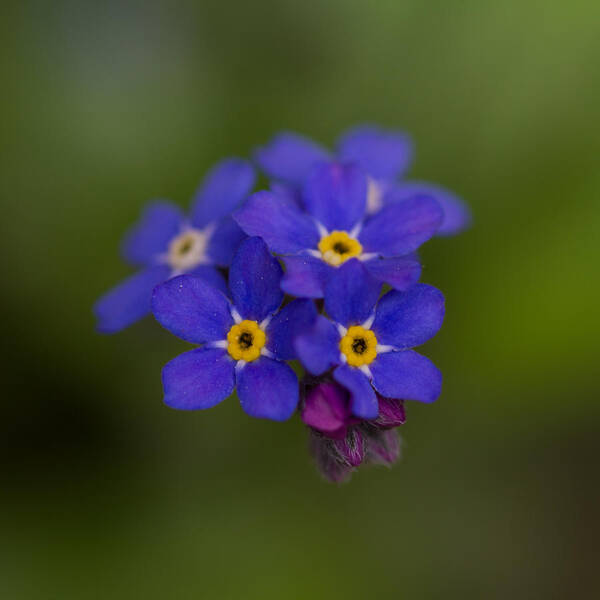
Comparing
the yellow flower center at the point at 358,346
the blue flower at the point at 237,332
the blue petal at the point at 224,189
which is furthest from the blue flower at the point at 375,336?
the blue petal at the point at 224,189

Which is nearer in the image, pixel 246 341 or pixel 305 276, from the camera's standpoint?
pixel 305 276

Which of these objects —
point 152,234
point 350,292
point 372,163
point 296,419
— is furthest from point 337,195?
point 296,419

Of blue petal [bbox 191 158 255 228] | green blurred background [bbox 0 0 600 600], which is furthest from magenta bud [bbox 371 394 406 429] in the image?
green blurred background [bbox 0 0 600 600]

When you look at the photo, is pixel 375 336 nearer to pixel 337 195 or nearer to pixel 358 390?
pixel 358 390

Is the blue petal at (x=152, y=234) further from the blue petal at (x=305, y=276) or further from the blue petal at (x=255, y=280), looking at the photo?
the blue petal at (x=305, y=276)

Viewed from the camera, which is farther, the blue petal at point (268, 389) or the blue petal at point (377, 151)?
the blue petal at point (377, 151)

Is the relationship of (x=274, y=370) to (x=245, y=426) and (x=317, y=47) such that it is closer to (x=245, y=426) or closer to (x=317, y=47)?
(x=245, y=426)

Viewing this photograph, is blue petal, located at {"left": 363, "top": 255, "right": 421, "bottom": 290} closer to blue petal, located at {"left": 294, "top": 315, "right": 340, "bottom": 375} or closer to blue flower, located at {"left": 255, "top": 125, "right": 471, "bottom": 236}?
blue petal, located at {"left": 294, "top": 315, "right": 340, "bottom": 375}
